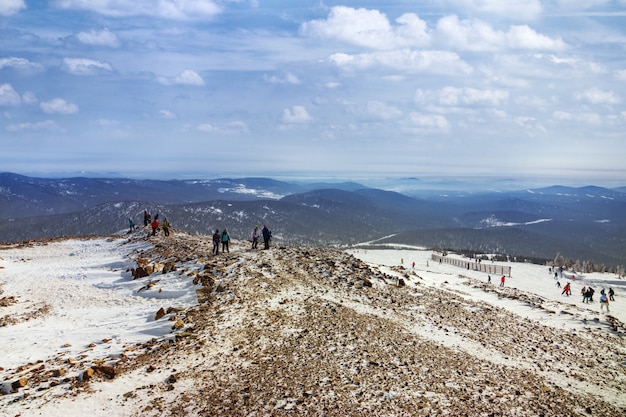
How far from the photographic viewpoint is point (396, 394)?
10.4 meters

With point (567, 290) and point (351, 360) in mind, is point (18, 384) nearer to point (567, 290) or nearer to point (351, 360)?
point (351, 360)

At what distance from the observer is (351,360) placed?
12391mm

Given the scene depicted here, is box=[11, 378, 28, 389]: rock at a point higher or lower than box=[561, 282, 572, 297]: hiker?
higher

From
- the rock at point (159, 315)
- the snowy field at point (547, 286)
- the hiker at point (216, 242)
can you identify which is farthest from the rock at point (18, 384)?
the snowy field at point (547, 286)

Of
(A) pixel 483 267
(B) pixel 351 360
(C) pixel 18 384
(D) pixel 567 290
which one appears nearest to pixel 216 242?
(C) pixel 18 384

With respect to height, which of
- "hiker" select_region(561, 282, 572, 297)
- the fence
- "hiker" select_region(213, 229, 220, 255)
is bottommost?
the fence

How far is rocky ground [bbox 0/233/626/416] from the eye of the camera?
1007 cm

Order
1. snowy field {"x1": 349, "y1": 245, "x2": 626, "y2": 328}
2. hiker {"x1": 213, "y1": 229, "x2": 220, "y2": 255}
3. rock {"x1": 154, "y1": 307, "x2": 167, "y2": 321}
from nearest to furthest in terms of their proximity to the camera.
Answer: rock {"x1": 154, "y1": 307, "x2": 167, "y2": 321}, snowy field {"x1": 349, "y1": 245, "x2": 626, "y2": 328}, hiker {"x1": 213, "y1": 229, "x2": 220, "y2": 255}

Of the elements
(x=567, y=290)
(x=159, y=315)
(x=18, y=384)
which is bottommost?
(x=567, y=290)

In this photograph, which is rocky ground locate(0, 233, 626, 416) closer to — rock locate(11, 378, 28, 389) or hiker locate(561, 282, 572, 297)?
rock locate(11, 378, 28, 389)

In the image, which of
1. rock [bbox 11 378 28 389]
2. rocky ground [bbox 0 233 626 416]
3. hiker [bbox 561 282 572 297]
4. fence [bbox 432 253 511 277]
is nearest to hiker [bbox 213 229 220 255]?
rocky ground [bbox 0 233 626 416]

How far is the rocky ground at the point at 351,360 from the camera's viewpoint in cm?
1007

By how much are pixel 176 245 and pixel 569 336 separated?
27654 mm

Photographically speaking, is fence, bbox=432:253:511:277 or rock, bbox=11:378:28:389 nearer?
rock, bbox=11:378:28:389
